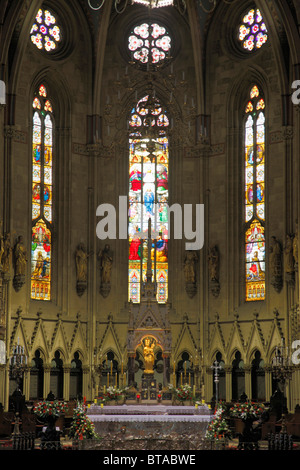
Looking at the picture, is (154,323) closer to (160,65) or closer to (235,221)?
(235,221)

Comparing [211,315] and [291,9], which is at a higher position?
[291,9]

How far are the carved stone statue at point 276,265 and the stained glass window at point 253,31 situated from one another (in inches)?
335

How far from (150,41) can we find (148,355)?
51.9 feet

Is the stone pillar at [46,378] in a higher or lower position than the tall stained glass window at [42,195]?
lower

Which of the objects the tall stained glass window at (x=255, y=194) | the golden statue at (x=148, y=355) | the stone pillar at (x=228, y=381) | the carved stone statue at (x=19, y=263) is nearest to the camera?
the golden statue at (x=148, y=355)

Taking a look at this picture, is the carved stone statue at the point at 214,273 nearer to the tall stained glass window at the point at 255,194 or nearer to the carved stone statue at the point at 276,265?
the tall stained glass window at the point at 255,194

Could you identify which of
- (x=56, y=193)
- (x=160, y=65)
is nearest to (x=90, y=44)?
(x=160, y=65)

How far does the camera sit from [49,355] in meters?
36.0

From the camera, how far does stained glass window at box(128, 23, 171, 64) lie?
40344 mm

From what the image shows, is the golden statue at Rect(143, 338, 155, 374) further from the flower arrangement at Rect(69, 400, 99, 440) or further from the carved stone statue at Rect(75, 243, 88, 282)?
the carved stone statue at Rect(75, 243, 88, 282)

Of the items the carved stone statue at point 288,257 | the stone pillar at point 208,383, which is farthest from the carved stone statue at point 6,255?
the carved stone statue at point 288,257

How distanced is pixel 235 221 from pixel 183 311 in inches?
164

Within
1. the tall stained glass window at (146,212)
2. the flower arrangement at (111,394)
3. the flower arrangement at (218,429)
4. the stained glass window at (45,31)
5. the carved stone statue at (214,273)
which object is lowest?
the flower arrangement at (218,429)

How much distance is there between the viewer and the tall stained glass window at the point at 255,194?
123 ft
